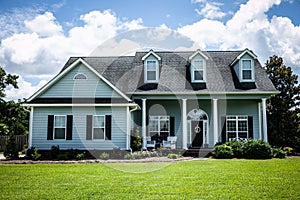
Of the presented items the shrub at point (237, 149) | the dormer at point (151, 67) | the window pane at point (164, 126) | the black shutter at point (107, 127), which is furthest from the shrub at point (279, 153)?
the black shutter at point (107, 127)

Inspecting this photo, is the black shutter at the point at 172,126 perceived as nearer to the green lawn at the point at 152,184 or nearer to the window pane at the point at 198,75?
the window pane at the point at 198,75

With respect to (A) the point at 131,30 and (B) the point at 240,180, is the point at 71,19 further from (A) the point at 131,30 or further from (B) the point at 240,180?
(B) the point at 240,180

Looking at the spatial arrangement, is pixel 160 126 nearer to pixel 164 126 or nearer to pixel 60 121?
pixel 164 126

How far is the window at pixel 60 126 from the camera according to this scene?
18109 millimetres

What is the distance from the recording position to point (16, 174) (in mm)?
10742

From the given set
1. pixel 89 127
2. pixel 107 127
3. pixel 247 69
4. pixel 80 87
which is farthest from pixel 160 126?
pixel 247 69

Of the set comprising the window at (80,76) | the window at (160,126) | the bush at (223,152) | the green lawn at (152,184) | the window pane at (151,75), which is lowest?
the green lawn at (152,184)

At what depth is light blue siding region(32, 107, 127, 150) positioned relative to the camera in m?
18.0

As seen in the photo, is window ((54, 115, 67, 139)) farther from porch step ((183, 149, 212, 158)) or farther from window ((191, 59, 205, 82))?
window ((191, 59, 205, 82))

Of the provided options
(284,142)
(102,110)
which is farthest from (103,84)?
(284,142)

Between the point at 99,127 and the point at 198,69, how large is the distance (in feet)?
26.8

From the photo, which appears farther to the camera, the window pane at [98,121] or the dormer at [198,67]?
the dormer at [198,67]

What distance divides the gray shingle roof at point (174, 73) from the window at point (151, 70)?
426 mm

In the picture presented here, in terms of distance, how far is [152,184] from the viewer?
340 inches
